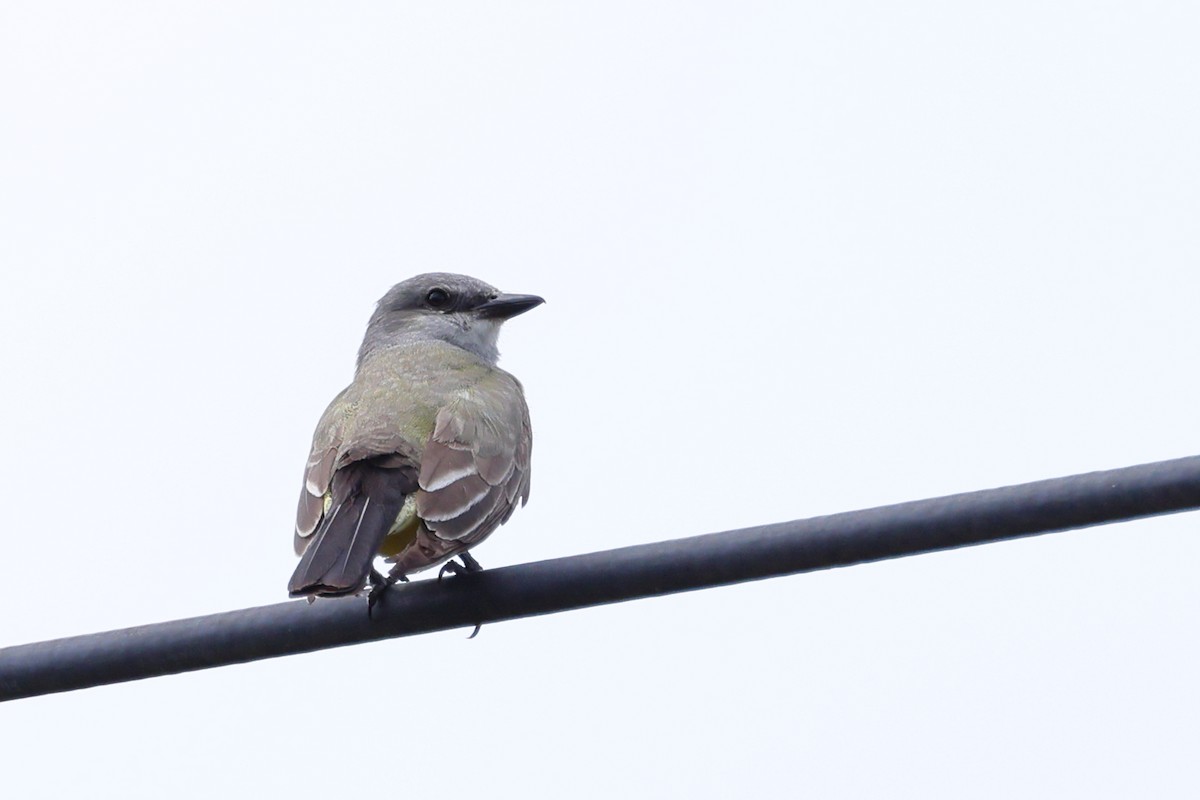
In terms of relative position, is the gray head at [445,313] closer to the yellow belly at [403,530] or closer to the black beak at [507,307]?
the black beak at [507,307]

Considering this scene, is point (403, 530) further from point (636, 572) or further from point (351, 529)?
point (636, 572)

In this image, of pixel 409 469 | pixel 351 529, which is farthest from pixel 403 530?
pixel 351 529

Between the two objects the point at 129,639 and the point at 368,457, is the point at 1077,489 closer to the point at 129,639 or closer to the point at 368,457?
the point at 129,639

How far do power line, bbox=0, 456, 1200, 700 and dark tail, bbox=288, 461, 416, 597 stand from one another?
472 mm

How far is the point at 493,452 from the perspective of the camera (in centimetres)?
751

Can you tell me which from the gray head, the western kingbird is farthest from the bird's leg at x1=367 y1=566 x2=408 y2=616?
the gray head

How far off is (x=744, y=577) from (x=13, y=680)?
214cm

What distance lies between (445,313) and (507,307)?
0.38m

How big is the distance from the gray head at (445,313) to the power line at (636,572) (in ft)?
15.2

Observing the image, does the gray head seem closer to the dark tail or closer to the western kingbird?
the western kingbird

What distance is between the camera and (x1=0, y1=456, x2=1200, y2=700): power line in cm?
418

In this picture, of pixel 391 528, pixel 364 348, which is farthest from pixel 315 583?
pixel 364 348

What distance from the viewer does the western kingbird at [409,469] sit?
6.30 meters

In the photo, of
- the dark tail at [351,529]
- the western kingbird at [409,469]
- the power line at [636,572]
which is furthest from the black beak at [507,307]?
the power line at [636,572]
